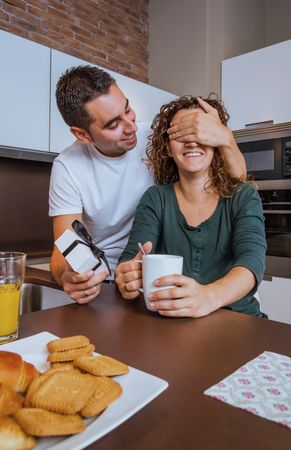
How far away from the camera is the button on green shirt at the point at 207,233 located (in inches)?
38.3

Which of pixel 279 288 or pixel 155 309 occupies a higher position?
→ pixel 155 309

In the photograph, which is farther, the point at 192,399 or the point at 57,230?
the point at 57,230

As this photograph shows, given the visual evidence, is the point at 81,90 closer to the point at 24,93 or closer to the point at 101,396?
the point at 24,93

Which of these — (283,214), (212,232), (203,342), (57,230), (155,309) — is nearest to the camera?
(203,342)

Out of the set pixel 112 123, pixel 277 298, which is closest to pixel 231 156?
pixel 112 123

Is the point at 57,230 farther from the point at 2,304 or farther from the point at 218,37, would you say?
the point at 218,37

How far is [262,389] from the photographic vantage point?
465 mm

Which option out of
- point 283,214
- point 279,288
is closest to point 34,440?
point 279,288

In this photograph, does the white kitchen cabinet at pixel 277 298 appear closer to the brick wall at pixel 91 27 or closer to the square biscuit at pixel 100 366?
the square biscuit at pixel 100 366

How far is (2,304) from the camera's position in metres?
0.64

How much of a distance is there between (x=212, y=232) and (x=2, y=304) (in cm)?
60

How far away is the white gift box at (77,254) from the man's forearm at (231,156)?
51cm

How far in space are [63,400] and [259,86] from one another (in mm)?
2368

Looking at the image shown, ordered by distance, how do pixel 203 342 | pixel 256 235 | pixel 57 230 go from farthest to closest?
pixel 57 230 → pixel 256 235 → pixel 203 342
